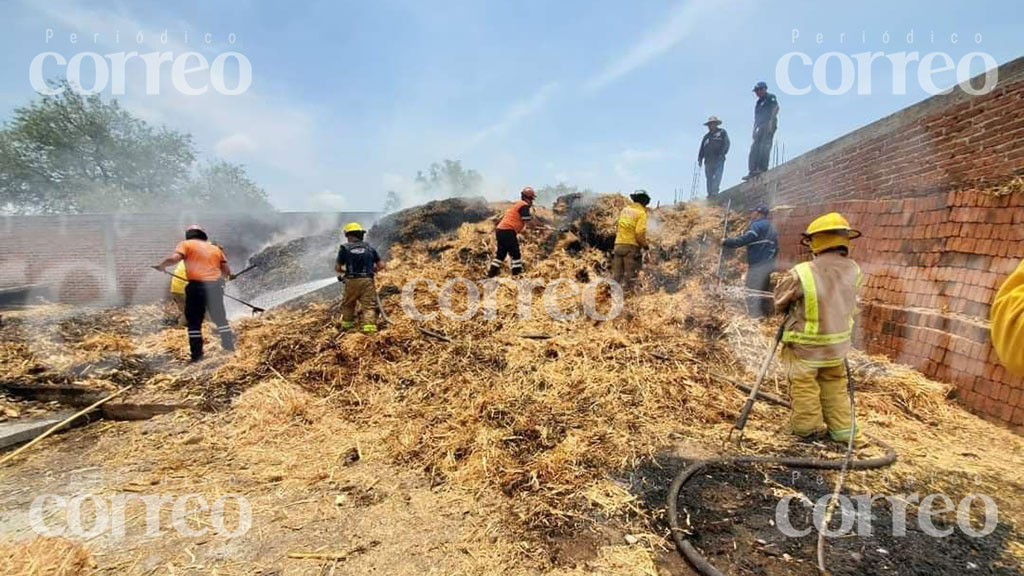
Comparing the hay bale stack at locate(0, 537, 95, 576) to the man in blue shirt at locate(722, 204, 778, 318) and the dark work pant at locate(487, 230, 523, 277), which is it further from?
the man in blue shirt at locate(722, 204, 778, 318)

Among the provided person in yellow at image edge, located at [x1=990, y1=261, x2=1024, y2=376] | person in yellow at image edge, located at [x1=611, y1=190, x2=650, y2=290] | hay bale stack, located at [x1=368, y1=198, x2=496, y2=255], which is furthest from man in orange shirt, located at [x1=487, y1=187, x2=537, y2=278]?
person in yellow at image edge, located at [x1=990, y1=261, x2=1024, y2=376]

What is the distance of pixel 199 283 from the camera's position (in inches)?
211

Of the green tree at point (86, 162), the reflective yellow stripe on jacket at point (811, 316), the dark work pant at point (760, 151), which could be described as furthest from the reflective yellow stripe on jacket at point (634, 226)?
the green tree at point (86, 162)

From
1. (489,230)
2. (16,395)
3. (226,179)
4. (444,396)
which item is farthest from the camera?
(226,179)

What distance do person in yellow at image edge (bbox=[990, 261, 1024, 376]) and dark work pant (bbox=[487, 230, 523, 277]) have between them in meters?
6.42

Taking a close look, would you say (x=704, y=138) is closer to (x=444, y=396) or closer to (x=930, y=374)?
(x=930, y=374)

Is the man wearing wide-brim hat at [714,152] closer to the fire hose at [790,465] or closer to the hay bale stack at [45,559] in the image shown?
the fire hose at [790,465]

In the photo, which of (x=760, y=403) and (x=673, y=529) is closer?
(x=673, y=529)

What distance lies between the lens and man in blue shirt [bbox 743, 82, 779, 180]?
26.9 ft

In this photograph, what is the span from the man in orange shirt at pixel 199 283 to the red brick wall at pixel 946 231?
7.87 m

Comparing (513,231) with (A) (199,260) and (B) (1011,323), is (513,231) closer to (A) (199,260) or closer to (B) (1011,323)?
(A) (199,260)

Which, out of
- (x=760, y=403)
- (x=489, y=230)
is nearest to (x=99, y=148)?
(x=489, y=230)

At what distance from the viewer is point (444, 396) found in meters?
4.16

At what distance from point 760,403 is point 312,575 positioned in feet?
12.3
